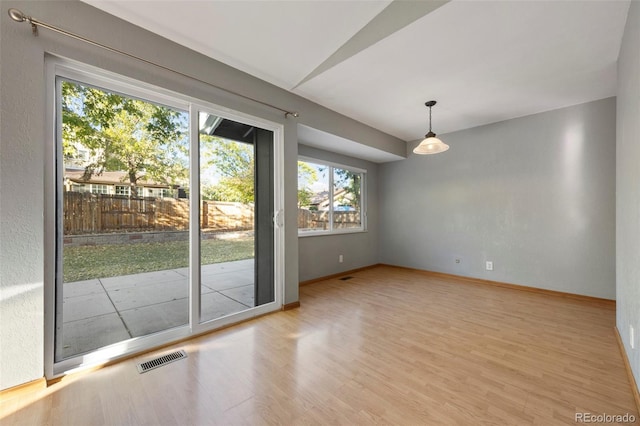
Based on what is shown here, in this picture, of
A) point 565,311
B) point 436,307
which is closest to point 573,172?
point 565,311

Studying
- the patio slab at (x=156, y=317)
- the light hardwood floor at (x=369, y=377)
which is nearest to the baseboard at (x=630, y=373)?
the light hardwood floor at (x=369, y=377)

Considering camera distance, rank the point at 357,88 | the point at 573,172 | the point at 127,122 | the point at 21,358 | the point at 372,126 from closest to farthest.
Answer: the point at 21,358, the point at 127,122, the point at 357,88, the point at 573,172, the point at 372,126

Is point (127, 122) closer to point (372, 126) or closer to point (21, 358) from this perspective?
point (21, 358)

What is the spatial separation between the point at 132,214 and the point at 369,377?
2294 millimetres

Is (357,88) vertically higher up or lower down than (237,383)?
higher up

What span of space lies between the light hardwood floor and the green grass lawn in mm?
727

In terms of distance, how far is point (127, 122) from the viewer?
2193 mm

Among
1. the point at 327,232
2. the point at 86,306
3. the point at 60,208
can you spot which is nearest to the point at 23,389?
the point at 86,306

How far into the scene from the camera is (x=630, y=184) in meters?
1.85

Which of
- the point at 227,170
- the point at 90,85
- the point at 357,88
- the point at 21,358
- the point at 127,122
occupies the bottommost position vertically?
the point at 21,358

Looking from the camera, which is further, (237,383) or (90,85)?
(90,85)

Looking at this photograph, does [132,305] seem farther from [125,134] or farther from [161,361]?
[125,134]

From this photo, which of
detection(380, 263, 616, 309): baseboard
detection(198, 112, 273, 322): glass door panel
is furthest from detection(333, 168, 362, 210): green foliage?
detection(198, 112, 273, 322): glass door panel

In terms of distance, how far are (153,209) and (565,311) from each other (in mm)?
4658
